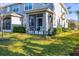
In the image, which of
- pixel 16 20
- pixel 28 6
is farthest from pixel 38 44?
pixel 28 6

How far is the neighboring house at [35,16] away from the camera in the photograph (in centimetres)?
410

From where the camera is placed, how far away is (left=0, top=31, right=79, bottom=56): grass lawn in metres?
4.02

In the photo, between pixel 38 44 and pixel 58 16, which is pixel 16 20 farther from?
pixel 58 16

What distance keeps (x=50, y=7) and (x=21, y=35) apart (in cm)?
82

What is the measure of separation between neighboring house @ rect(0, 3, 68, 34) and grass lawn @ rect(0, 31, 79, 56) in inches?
6.3

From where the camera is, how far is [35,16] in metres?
4.24

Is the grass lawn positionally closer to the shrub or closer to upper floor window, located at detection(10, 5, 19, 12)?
the shrub

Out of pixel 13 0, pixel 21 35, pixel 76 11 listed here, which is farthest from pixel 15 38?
pixel 76 11

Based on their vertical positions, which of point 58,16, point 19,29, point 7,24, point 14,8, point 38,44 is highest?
point 14,8

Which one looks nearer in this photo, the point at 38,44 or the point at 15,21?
the point at 38,44

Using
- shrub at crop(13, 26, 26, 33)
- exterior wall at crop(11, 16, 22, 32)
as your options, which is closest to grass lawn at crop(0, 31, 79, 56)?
shrub at crop(13, 26, 26, 33)

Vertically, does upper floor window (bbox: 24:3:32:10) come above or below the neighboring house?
above

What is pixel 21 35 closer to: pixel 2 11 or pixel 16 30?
pixel 16 30

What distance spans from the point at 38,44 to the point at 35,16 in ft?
1.97
